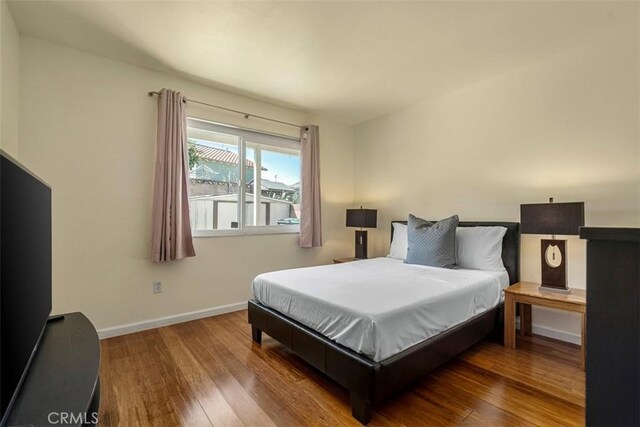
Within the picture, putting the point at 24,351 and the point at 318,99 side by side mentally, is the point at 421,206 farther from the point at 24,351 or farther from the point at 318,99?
the point at 24,351

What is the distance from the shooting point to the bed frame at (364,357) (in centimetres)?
155

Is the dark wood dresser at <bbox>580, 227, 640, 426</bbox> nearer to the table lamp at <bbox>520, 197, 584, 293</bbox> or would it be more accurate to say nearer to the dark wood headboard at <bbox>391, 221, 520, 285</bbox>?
the table lamp at <bbox>520, 197, 584, 293</bbox>

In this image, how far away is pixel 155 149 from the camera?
2.89 m

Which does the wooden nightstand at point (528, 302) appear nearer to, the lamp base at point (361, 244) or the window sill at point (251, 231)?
the lamp base at point (361, 244)

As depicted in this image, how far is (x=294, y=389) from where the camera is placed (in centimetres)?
186

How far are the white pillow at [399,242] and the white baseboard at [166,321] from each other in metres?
1.95

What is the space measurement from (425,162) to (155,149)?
10.1ft

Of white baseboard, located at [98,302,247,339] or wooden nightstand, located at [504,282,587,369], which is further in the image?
white baseboard, located at [98,302,247,339]

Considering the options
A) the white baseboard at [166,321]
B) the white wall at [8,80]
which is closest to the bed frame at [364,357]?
the white baseboard at [166,321]

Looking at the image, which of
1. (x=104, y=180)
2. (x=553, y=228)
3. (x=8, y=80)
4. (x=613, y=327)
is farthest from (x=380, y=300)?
(x=8, y=80)

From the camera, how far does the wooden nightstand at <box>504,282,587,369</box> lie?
2102 mm

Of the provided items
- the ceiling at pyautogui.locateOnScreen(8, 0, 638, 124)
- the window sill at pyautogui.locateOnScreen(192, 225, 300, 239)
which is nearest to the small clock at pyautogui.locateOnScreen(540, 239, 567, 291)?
the ceiling at pyautogui.locateOnScreen(8, 0, 638, 124)

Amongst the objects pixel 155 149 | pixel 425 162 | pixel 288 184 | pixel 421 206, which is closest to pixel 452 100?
pixel 425 162

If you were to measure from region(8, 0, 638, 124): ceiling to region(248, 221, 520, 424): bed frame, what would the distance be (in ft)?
7.29
